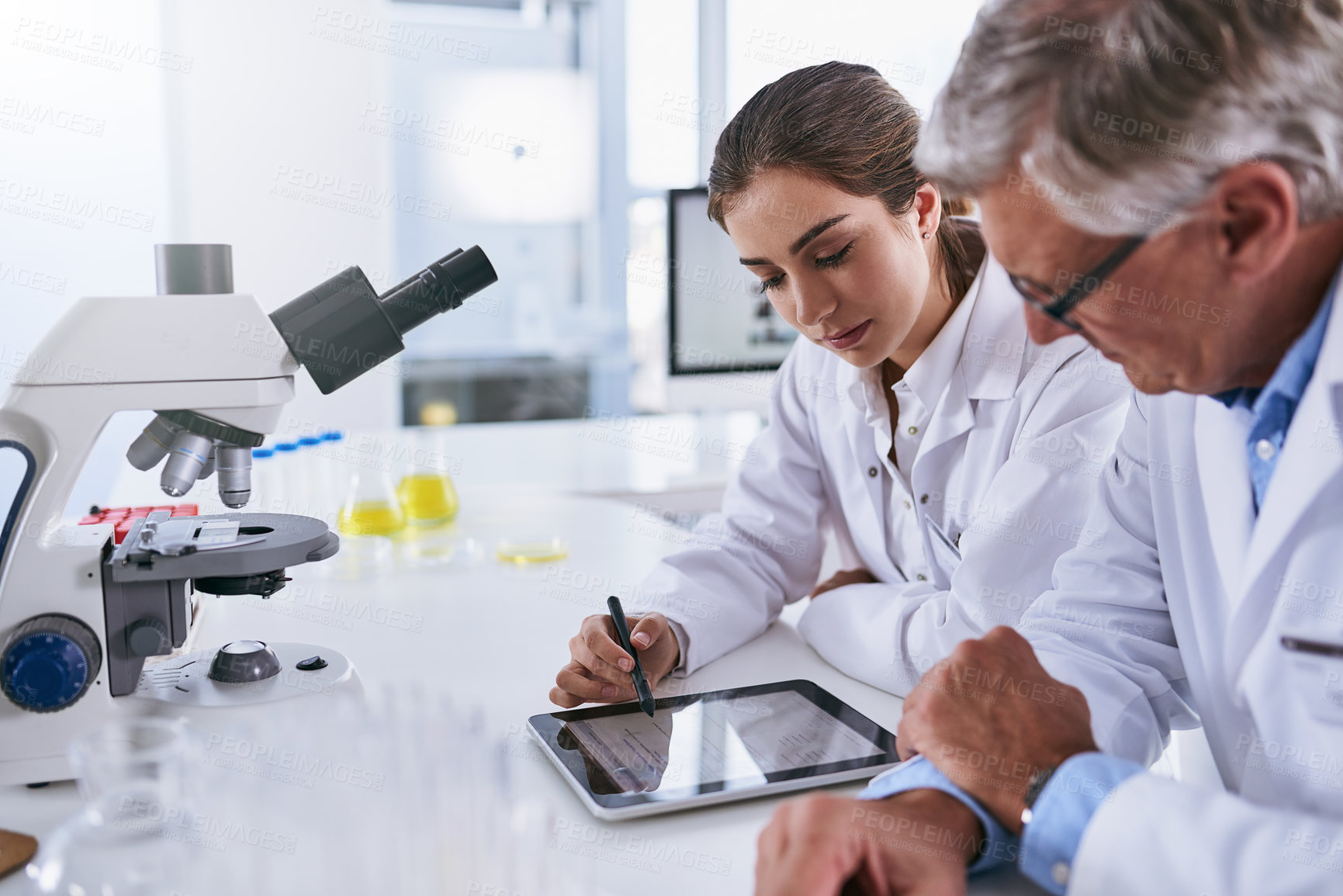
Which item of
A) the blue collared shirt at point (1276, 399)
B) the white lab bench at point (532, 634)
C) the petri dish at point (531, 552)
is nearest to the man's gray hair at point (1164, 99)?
the blue collared shirt at point (1276, 399)

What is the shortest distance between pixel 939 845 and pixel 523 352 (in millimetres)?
4025

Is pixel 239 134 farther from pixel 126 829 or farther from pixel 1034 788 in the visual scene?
pixel 1034 788

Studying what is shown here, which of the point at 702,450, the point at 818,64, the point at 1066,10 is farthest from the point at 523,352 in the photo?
the point at 1066,10

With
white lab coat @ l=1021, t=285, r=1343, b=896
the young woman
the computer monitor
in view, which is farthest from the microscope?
the computer monitor

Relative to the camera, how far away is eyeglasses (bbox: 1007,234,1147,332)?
74cm

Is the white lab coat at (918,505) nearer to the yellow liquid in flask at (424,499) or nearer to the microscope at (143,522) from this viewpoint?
the microscope at (143,522)

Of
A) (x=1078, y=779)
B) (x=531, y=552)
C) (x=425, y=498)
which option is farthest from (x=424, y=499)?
(x=1078, y=779)

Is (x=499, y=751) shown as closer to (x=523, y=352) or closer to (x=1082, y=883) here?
(x=1082, y=883)

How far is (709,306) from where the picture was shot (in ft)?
8.27

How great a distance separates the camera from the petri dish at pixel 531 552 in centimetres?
174

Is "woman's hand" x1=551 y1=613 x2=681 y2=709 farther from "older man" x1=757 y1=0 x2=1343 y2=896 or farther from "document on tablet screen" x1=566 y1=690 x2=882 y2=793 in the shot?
"older man" x1=757 y1=0 x2=1343 y2=896

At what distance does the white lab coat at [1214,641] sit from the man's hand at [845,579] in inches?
20.9

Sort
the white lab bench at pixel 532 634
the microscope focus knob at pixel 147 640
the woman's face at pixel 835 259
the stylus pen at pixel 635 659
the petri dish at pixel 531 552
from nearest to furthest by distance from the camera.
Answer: the white lab bench at pixel 532 634 < the microscope focus knob at pixel 147 640 < the stylus pen at pixel 635 659 < the woman's face at pixel 835 259 < the petri dish at pixel 531 552

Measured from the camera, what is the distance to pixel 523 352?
4.61 m
